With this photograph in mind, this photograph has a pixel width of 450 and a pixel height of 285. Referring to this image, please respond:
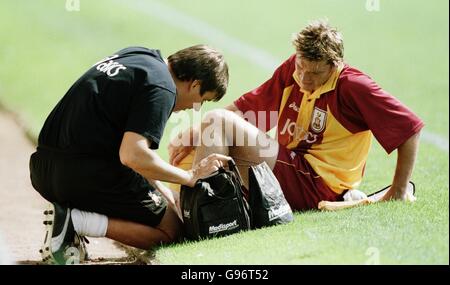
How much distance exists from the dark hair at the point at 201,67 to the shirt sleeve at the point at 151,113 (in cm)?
32

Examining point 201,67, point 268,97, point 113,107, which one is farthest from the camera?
point 268,97

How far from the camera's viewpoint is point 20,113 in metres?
11.8

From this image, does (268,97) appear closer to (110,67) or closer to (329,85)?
(329,85)

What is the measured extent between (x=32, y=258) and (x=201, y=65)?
5.56 ft

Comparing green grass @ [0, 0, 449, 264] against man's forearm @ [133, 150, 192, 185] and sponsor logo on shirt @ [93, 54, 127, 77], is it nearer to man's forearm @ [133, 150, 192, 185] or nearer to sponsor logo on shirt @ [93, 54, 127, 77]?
man's forearm @ [133, 150, 192, 185]

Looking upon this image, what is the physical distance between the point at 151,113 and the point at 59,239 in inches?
39.6

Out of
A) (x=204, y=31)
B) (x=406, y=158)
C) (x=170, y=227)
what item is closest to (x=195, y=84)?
(x=170, y=227)

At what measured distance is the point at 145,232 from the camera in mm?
5801

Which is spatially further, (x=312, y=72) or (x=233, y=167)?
(x=312, y=72)

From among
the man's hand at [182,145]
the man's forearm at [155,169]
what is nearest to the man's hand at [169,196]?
the man's hand at [182,145]

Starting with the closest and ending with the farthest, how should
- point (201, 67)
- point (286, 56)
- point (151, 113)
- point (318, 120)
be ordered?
point (151, 113), point (201, 67), point (318, 120), point (286, 56)

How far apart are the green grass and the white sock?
0.38 metres
